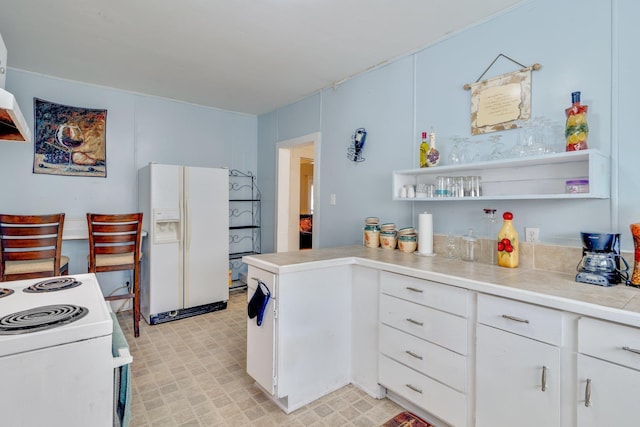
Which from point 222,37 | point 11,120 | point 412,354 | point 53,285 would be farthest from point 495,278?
point 222,37

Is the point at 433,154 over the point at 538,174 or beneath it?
over

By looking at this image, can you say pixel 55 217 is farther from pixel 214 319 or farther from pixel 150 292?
pixel 214 319

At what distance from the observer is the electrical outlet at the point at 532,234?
1.91 metres

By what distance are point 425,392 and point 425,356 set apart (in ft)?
0.64

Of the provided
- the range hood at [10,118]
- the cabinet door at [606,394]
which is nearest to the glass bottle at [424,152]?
the cabinet door at [606,394]

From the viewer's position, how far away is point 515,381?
140 centimetres

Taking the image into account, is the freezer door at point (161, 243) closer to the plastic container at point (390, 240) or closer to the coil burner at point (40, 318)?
the plastic container at point (390, 240)

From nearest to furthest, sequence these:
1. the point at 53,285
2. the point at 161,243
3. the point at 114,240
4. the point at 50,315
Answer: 1. the point at 50,315
2. the point at 53,285
3. the point at 114,240
4. the point at 161,243

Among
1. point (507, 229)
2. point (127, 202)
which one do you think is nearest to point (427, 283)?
point (507, 229)

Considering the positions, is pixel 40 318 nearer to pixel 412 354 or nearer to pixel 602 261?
pixel 412 354

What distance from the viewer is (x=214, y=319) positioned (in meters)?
3.36

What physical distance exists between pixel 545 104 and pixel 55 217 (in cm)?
348

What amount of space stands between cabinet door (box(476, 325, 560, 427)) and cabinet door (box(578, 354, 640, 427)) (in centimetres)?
9

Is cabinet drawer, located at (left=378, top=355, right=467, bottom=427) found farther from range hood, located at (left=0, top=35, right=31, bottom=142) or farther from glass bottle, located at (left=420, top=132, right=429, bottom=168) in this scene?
range hood, located at (left=0, top=35, right=31, bottom=142)
